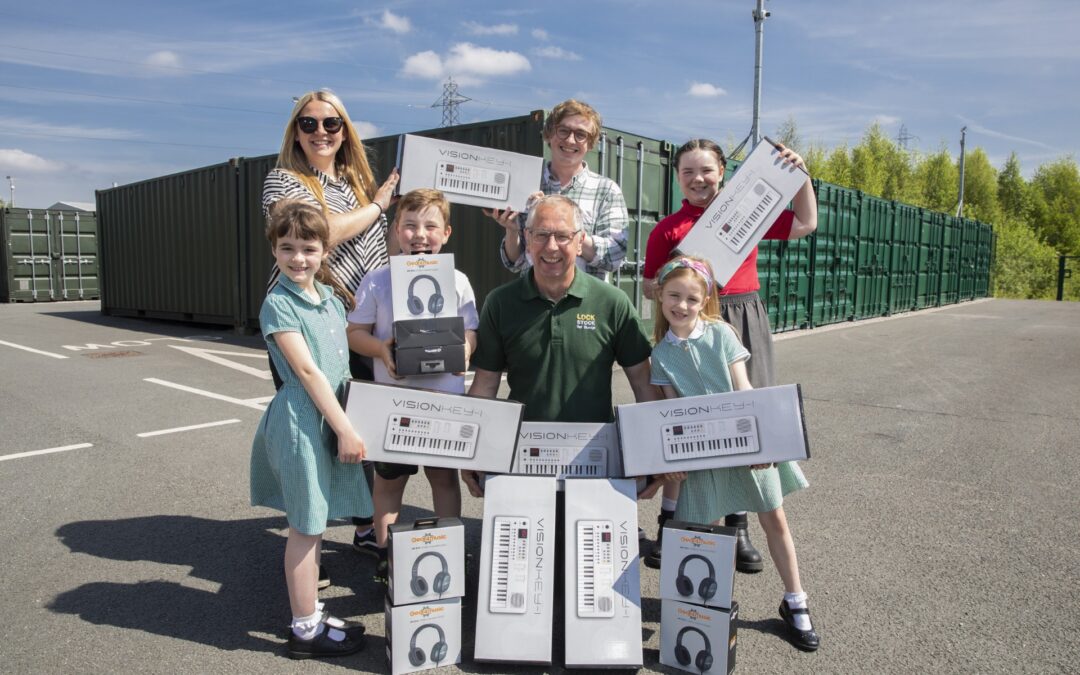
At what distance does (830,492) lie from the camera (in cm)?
439

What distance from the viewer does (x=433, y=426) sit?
2.68m

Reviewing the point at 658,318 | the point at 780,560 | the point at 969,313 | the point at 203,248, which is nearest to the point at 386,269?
the point at 658,318

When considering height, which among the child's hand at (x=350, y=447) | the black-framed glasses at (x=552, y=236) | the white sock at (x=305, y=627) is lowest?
the white sock at (x=305, y=627)

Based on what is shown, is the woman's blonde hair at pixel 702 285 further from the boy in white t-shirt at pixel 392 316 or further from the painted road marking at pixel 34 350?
the painted road marking at pixel 34 350

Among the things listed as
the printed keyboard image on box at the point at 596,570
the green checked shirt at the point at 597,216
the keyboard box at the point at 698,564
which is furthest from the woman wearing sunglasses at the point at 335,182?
the keyboard box at the point at 698,564

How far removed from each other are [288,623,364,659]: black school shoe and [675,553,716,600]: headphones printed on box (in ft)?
4.00

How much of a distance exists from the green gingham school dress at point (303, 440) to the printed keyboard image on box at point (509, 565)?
1.70 ft

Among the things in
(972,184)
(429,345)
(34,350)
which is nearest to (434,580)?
(429,345)

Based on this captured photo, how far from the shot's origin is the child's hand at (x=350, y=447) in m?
2.54

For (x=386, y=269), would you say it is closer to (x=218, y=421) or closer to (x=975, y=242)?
(x=218, y=421)

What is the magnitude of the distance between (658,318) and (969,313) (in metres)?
20.4

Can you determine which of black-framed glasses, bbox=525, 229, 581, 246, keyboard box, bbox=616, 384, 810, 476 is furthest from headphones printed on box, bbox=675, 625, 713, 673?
black-framed glasses, bbox=525, 229, 581, 246

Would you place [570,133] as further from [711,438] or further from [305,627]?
[305,627]

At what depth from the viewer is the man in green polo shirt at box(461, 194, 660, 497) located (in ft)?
9.56
